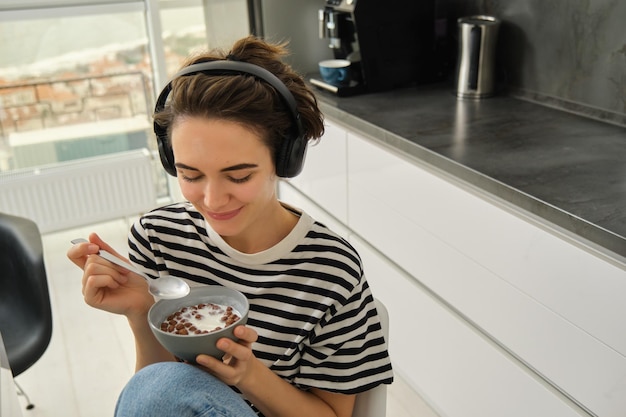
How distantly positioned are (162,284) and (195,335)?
22 centimetres

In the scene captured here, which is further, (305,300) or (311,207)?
(311,207)

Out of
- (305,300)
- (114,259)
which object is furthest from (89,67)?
(305,300)

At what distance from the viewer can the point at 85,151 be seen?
3150 mm

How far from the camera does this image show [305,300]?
101 cm

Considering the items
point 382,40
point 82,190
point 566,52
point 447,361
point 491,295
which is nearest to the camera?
point 491,295

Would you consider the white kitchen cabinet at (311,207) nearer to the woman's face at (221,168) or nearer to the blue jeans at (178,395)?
the woman's face at (221,168)

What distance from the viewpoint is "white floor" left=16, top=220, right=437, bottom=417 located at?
Answer: 195 cm

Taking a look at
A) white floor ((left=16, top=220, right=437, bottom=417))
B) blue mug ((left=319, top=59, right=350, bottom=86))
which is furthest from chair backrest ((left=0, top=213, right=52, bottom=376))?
blue mug ((left=319, top=59, right=350, bottom=86))

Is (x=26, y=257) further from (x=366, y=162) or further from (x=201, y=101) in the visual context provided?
(x=366, y=162)

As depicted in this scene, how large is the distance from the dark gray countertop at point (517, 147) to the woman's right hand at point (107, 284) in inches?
33.5

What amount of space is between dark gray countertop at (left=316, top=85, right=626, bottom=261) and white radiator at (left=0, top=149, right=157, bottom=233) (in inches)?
47.0

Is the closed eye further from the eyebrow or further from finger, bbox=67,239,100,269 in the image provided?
finger, bbox=67,239,100,269

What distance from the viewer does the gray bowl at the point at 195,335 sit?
0.76 meters

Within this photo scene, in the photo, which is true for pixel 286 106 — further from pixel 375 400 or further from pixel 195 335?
pixel 375 400
